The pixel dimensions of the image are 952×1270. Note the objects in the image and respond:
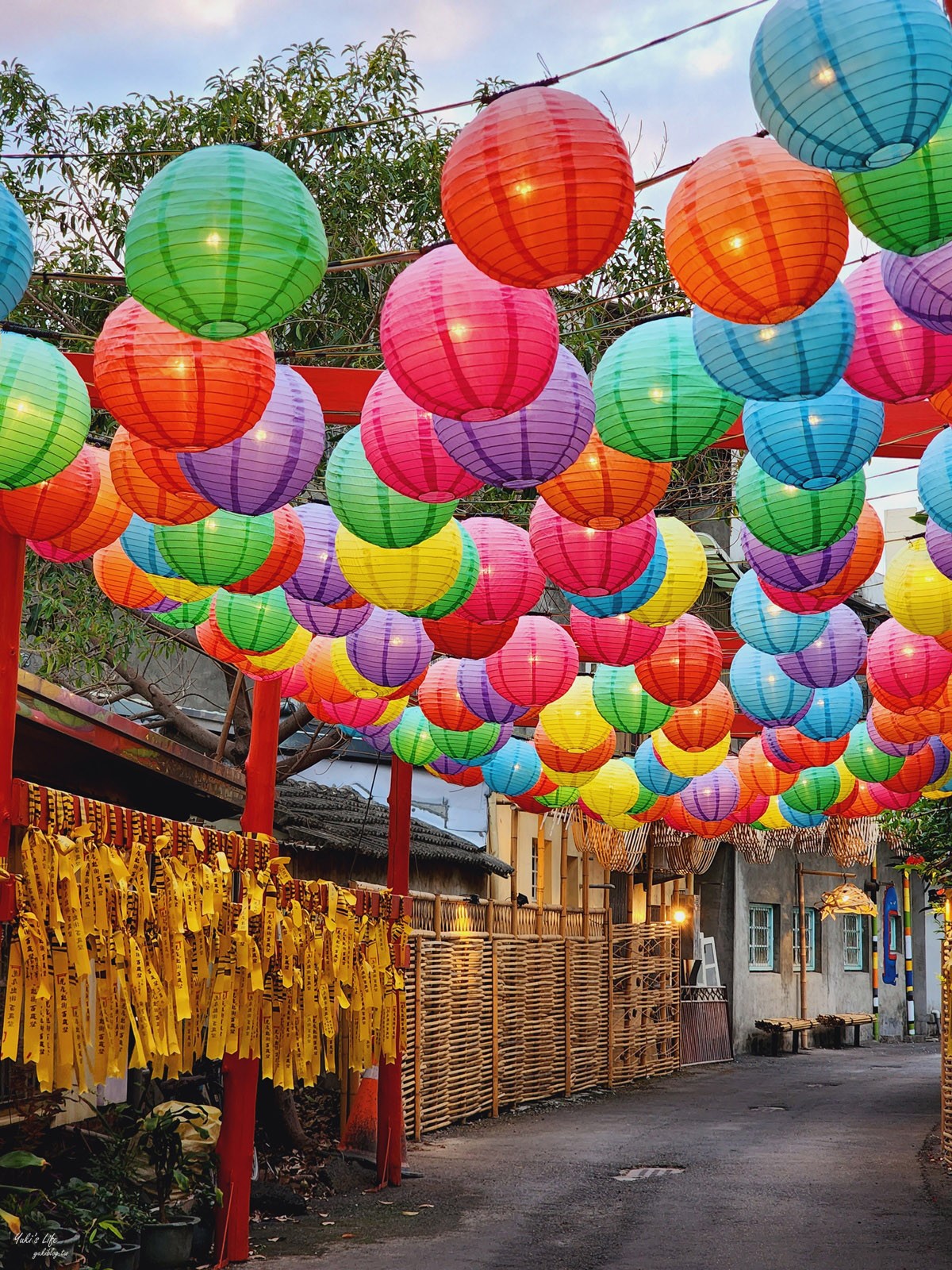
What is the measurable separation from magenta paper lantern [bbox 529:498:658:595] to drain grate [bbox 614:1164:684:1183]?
775cm

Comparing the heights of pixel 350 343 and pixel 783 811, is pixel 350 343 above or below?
above

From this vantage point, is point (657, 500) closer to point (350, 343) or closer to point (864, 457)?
point (864, 457)

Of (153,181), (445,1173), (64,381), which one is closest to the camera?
(153,181)

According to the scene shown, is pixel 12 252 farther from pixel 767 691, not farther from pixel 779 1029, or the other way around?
pixel 779 1029

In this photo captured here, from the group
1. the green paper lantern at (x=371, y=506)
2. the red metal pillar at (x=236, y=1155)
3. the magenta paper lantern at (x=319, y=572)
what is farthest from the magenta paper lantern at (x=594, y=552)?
the red metal pillar at (x=236, y=1155)

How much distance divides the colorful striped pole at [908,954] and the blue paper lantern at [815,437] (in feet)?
92.4

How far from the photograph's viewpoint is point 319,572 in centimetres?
605

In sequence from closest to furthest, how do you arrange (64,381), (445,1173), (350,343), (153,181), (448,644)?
1. (153,181)
2. (64,381)
3. (448,644)
4. (350,343)
5. (445,1173)

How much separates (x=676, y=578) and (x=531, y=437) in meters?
2.26

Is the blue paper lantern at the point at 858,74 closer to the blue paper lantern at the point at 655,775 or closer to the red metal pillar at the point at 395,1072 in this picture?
the blue paper lantern at the point at 655,775

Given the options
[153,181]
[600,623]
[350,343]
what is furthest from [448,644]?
[350,343]

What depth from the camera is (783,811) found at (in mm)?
12930

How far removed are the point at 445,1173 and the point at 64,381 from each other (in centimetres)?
913

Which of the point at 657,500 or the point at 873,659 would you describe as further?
the point at 873,659
